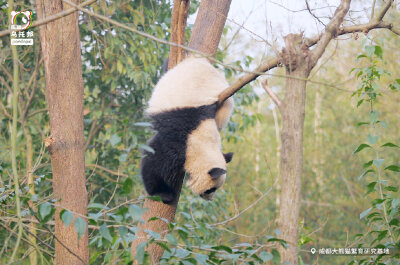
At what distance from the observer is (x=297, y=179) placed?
2.61 metres

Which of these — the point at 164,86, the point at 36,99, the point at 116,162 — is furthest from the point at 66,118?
the point at 36,99

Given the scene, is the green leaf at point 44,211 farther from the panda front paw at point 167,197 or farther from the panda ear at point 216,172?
the panda ear at point 216,172

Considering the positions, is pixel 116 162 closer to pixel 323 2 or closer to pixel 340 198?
pixel 323 2

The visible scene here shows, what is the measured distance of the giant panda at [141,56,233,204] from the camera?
3186mm

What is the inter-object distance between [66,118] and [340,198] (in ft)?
30.1

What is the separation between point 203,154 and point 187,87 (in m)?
0.52

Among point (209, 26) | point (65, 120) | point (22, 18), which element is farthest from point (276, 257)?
point (22, 18)

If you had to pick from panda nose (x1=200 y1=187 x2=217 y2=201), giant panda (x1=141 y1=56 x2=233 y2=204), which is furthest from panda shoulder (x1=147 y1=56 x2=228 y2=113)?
panda nose (x1=200 y1=187 x2=217 y2=201)

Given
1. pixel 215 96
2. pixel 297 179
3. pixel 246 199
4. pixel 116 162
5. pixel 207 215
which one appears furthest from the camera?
pixel 246 199

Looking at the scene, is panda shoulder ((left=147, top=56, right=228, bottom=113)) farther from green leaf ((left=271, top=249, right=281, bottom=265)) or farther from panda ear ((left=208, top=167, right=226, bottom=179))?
green leaf ((left=271, top=249, right=281, bottom=265))

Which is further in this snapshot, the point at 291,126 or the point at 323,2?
the point at 323,2

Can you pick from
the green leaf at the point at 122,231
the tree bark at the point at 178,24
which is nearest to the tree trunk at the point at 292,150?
the tree bark at the point at 178,24

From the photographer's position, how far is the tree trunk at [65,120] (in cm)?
262

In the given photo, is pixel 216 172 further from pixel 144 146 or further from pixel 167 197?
pixel 144 146
